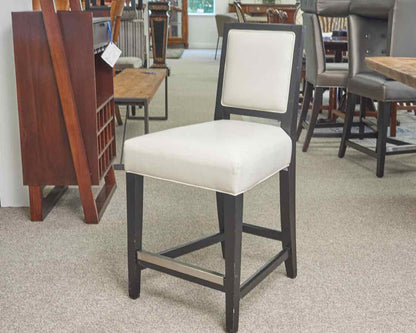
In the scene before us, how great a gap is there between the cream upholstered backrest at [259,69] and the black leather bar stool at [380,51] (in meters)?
1.44

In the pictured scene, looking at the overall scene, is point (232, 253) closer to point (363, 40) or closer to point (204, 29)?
point (363, 40)

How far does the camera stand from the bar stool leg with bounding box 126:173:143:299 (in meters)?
1.69

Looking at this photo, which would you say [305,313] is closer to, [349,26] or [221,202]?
[221,202]

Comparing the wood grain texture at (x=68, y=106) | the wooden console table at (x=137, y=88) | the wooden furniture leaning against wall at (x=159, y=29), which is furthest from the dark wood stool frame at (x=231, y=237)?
the wooden furniture leaning against wall at (x=159, y=29)

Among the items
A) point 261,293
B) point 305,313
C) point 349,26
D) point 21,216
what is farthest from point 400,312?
point 349,26

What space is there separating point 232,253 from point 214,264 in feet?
1.74

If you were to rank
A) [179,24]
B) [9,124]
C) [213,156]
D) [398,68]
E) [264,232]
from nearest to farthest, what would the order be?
[213,156] → [264,232] → [398,68] → [9,124] → [179,24]

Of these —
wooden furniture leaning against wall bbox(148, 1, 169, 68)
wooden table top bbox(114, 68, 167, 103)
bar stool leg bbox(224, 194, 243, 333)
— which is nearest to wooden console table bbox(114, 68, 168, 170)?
wooden table top bbox(114, 68, 167, 103)

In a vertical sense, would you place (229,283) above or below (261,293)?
above

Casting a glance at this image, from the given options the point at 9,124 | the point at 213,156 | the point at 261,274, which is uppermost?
the point at 213,156

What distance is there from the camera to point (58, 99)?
90.7 inches

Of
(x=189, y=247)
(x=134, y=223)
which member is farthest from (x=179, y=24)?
(x=134, y=223)

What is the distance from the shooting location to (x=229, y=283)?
1566 mm

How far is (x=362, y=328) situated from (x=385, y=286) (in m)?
0.31
